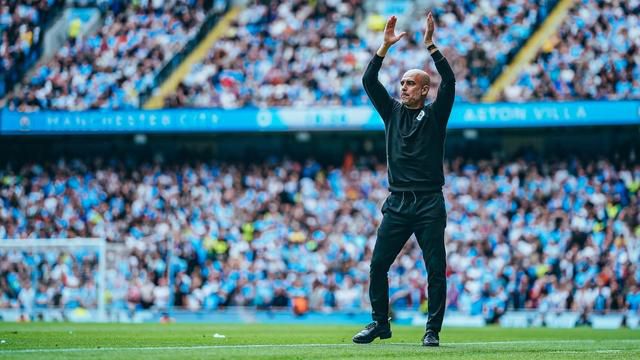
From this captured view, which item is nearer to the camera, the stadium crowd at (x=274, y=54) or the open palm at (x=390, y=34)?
the open palm at (x=390, y=34)

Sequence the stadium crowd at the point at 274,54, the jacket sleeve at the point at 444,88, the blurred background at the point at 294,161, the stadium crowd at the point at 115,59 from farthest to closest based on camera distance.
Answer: the stadium crowd at the point at 115,59 < the stadium crowd at the point at 274,54 < the blurred background at the point at 294,161 < the jacket sleeve at the point at 444,88

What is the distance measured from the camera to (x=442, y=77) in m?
8.82

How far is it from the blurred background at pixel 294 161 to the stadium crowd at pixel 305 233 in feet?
0.18

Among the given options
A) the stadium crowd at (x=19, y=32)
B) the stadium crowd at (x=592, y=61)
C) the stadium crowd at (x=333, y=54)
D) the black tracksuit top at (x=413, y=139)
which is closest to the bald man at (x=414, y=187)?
the black tracksuit top at (x=413, y=139)

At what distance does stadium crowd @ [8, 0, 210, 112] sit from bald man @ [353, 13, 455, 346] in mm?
21353

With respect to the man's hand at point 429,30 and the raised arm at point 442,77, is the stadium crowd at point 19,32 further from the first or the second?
the man's hand at point 429,30

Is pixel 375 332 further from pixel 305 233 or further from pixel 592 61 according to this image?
pixel 592 61

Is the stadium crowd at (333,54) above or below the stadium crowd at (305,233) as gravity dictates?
above

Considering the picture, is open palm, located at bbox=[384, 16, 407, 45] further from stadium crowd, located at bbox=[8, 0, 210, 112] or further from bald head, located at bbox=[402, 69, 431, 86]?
stadium crowd, located at bbox=[8, 0, 210, 112]

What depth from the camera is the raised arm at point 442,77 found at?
28.8 ft

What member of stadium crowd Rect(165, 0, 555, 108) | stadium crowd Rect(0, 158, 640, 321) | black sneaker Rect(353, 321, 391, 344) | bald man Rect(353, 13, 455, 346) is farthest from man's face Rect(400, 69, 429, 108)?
stadium crowd Rect(165, 0, 555, 108)

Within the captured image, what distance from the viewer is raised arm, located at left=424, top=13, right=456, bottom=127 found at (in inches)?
345

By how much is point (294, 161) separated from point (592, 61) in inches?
337

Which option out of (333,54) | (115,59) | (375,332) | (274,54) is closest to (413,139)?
(375,332)
